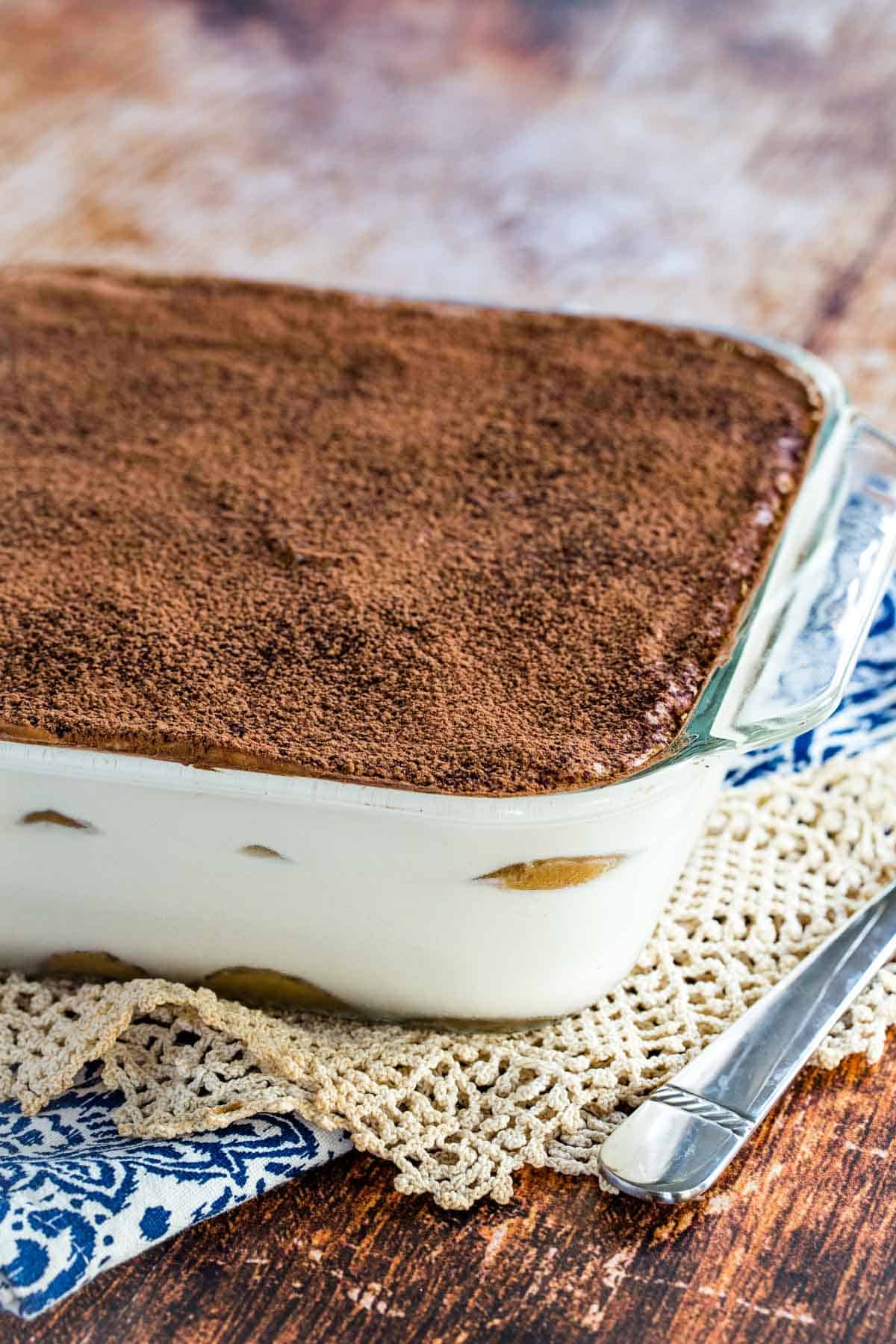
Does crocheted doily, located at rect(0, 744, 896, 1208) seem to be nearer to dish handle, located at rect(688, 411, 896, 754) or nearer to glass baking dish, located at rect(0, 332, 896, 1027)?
glass baking dish, located at rect(0, 332, 896, 1027)

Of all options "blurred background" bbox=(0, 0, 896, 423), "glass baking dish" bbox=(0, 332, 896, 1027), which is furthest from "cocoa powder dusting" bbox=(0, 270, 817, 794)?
"blurred background" bbox=(0, 0, 896, 423)

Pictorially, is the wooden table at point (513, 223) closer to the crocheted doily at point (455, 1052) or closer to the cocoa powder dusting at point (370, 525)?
the crocheted doily at point (455, 1052)

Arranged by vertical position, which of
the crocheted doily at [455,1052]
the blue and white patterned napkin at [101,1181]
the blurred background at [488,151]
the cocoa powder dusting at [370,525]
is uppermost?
the blurred background at [488,151]

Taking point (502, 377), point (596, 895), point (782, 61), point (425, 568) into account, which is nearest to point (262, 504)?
point (425, 568)

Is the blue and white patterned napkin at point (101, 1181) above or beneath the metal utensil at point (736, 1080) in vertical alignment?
beneath

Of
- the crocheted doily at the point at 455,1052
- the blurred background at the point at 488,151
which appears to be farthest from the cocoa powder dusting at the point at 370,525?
the blurred background at the point at 488,151

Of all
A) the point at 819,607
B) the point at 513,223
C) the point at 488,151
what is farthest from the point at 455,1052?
the point at 488,151
